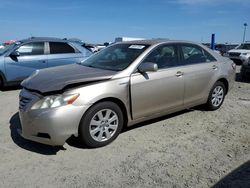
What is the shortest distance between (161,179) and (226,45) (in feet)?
78.7

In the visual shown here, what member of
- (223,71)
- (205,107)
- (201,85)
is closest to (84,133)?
(201,85)

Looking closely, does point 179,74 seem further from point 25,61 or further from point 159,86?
point 25,61

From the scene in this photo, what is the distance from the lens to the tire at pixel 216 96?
554cm

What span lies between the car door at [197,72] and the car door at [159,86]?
0.62ft

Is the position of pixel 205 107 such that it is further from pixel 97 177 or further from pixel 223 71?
pixel 97 177

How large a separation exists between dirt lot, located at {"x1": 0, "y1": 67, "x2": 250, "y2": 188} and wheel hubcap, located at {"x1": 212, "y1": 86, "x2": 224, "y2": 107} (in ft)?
2.63

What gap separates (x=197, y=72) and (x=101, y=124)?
7.54ft

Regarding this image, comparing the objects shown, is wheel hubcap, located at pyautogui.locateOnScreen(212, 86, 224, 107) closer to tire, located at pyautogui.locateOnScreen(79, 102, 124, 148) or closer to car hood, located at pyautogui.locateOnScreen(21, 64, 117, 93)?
tire, located at pyautogui.locateOnScreen(79, 102, 124, 148)

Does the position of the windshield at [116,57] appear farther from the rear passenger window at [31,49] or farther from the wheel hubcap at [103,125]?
the rear passenger window at [31,49]

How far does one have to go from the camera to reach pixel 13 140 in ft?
13.4

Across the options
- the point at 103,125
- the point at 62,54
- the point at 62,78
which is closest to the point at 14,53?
the point at 62,54

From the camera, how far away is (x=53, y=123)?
11.0 ft

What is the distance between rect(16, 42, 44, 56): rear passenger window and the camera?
7989mm

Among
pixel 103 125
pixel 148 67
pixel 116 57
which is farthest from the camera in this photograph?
pixel 116 57
